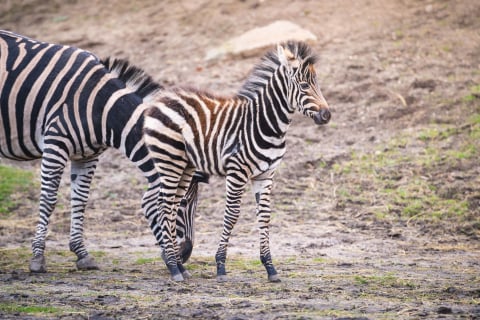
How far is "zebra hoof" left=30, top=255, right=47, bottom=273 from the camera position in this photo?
355 inches

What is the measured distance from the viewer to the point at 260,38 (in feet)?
52.4

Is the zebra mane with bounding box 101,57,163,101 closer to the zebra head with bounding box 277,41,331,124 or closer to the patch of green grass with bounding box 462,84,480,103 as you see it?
the zebra head with bounding box 277,41,331,124

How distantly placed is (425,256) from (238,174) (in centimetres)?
281

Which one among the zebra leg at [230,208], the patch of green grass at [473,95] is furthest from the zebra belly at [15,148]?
the patch of green grass at [473,95]

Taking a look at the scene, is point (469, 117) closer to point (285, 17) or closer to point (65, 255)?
point (285, 17)

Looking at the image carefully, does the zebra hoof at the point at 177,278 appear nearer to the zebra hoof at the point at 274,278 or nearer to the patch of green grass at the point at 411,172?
the zebra hoof at the point at 274,278

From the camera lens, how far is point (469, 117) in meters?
13.2

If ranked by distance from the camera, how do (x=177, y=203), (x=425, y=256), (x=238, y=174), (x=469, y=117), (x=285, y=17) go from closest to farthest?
(x=238, y=174) → (x=177, y=203) → (x=425, y=256) → (x=469, y=117) → (x=285, y=17)

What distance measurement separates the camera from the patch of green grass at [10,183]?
12.5 meters

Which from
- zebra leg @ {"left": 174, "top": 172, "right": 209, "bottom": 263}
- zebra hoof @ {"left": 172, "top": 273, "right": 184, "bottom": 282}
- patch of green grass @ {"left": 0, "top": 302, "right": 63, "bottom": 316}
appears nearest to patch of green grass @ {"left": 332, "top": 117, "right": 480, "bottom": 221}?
zebra leg @ {"left": 174, "top": 172, "right": 209, "bottom": 263}

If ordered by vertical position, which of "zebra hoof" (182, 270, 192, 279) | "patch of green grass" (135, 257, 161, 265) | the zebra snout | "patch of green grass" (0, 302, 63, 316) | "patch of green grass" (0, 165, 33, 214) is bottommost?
"patch of green grass" (0, 302, 63, 316)

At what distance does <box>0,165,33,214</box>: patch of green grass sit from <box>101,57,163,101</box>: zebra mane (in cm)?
396

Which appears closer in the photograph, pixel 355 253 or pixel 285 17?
pixel 355 253

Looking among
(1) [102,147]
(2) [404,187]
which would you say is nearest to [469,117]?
(2) [404,187]
